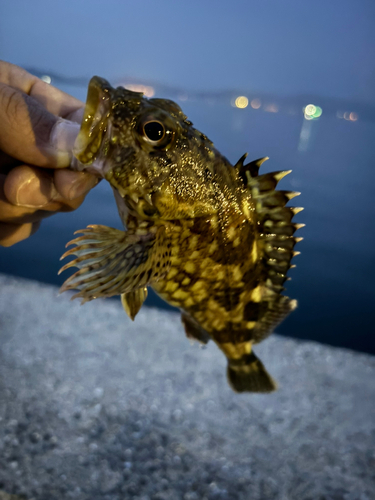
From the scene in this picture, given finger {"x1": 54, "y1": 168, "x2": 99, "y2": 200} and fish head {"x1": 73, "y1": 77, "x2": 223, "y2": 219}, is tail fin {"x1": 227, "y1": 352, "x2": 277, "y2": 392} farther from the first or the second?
finger {"x1": 54, "y1": 168, "x2": 99, "y2": 200}

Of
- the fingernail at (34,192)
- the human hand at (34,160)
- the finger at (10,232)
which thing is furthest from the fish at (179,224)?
the finger at (10,232)

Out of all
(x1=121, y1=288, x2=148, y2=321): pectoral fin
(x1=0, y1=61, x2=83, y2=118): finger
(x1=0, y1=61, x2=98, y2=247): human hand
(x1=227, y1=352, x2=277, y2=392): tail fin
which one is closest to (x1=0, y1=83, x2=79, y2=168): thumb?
(x1=0, y1=61, x2=98, y2=247): human hand

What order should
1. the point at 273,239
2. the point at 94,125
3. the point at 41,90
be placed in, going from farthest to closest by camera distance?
the point at 41,90 < the point at 273,239 < the point at 94,125

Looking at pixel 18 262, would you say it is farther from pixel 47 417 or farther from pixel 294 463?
pixel 294 463

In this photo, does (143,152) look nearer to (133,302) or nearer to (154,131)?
(154,131)

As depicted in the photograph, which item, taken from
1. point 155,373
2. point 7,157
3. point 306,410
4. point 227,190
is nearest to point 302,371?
point 306,410

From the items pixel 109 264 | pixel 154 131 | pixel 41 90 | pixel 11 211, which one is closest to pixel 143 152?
pixel 154 131
